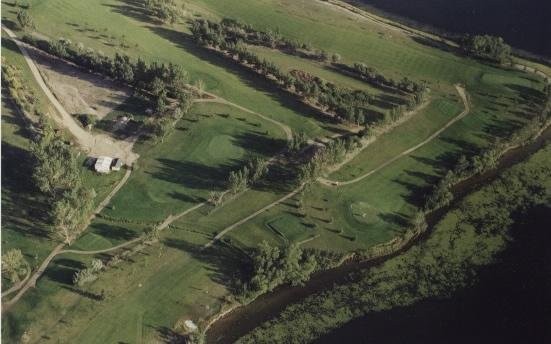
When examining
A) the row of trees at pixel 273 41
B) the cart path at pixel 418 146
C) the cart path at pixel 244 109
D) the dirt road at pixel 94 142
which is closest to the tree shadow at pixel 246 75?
the row of trees at pixel 273 41

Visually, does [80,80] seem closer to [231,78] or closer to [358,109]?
[231,78]

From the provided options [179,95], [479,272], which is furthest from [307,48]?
[479,272]

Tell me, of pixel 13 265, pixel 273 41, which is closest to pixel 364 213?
pixel 273 41

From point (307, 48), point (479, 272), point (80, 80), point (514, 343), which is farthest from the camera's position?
point (307, 48)

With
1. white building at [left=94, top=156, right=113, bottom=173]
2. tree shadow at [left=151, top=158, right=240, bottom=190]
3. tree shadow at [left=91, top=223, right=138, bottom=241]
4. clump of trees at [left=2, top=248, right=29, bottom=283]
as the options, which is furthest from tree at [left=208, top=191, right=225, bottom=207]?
clump of trees at [left=2, top=248, right=29, bottom=283]

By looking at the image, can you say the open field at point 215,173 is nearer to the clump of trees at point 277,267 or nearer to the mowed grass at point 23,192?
the mowed grass at point 23,192

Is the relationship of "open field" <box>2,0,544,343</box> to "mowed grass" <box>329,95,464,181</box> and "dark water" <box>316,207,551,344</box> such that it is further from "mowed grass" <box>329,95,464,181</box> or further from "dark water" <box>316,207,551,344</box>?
"dark water" <box>316,207,551,344</box>
